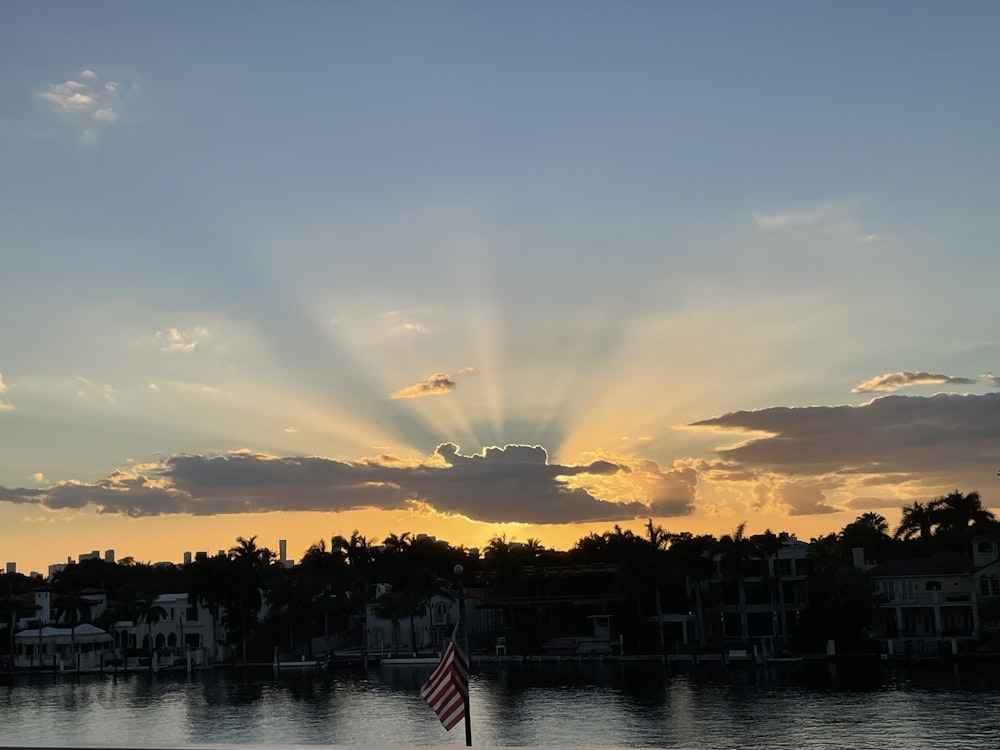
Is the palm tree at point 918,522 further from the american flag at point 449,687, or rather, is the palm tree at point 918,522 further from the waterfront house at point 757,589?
the american flag at point 449,687

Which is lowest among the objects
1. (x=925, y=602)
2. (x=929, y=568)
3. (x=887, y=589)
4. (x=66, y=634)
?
(x=66, y=634)

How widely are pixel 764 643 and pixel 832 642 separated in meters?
6.47

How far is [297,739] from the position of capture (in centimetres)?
7681

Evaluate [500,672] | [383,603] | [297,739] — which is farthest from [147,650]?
[297,739]

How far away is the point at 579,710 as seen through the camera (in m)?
82.5

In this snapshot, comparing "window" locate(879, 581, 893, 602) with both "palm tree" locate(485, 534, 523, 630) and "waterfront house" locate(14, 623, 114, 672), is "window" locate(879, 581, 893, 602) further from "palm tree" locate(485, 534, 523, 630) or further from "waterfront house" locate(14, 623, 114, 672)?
"waterfront house" locate(14, 623, 114, 672)

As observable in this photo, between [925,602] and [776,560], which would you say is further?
[776,560]

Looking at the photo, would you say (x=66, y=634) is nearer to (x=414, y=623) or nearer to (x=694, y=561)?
(x=414, y=623)

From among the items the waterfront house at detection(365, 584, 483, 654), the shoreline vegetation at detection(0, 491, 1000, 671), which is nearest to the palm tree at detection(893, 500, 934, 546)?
the shoreline vegetation at detection(0, 491, 1000, 671)

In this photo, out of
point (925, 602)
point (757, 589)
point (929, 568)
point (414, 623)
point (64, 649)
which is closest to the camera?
point (925, 602)

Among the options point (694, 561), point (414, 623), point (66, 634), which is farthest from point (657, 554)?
point (66, 634)

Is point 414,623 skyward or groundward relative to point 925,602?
groundward

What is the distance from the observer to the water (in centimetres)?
6875

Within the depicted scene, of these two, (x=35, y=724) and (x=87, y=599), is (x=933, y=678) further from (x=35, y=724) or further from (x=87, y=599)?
(x=87, y=599)
